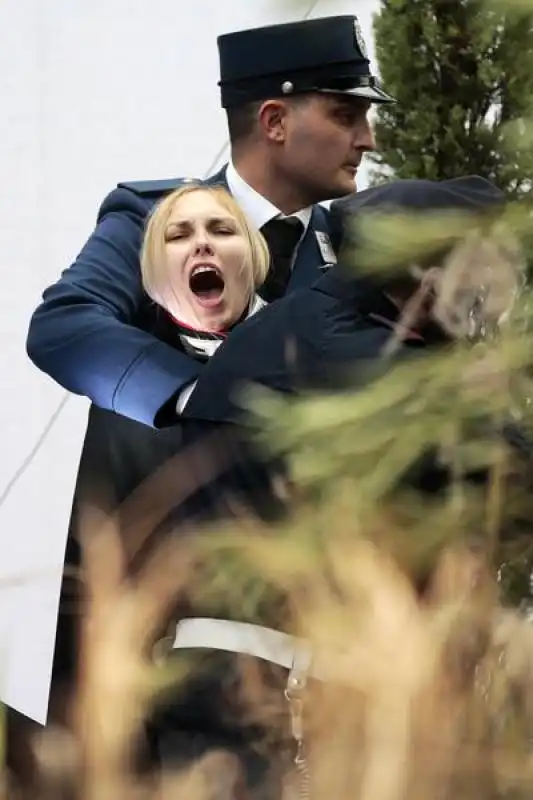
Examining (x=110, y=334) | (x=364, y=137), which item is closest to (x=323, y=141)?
(x=364, y=137)

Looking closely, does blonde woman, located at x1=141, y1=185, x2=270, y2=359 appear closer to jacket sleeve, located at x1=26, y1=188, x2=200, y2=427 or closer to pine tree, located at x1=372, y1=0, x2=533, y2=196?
jacket sleeve, located at x1=26, y1=188, x2=200, y2=427

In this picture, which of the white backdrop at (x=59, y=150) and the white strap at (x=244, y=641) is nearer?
the white strap at (x=244, y=641)

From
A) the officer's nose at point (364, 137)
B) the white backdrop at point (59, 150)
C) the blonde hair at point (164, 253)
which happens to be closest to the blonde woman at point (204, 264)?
the blonde hair at point (164, 253)

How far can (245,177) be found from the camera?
1.00 m

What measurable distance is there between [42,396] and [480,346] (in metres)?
0.92

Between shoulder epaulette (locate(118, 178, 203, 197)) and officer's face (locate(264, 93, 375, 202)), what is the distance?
3.3 inches

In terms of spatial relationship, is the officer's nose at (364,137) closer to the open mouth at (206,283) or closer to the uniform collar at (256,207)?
the uniform collar at (256,207)

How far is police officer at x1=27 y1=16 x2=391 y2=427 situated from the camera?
3.13 feet

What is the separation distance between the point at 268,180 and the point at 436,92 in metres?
0.15

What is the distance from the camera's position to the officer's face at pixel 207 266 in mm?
935

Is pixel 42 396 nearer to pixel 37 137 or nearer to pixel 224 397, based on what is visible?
pixel 37 137

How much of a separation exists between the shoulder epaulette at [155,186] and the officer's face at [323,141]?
8 cm

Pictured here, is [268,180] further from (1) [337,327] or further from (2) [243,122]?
(1) [337,327]

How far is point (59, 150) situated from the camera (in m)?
1.38
